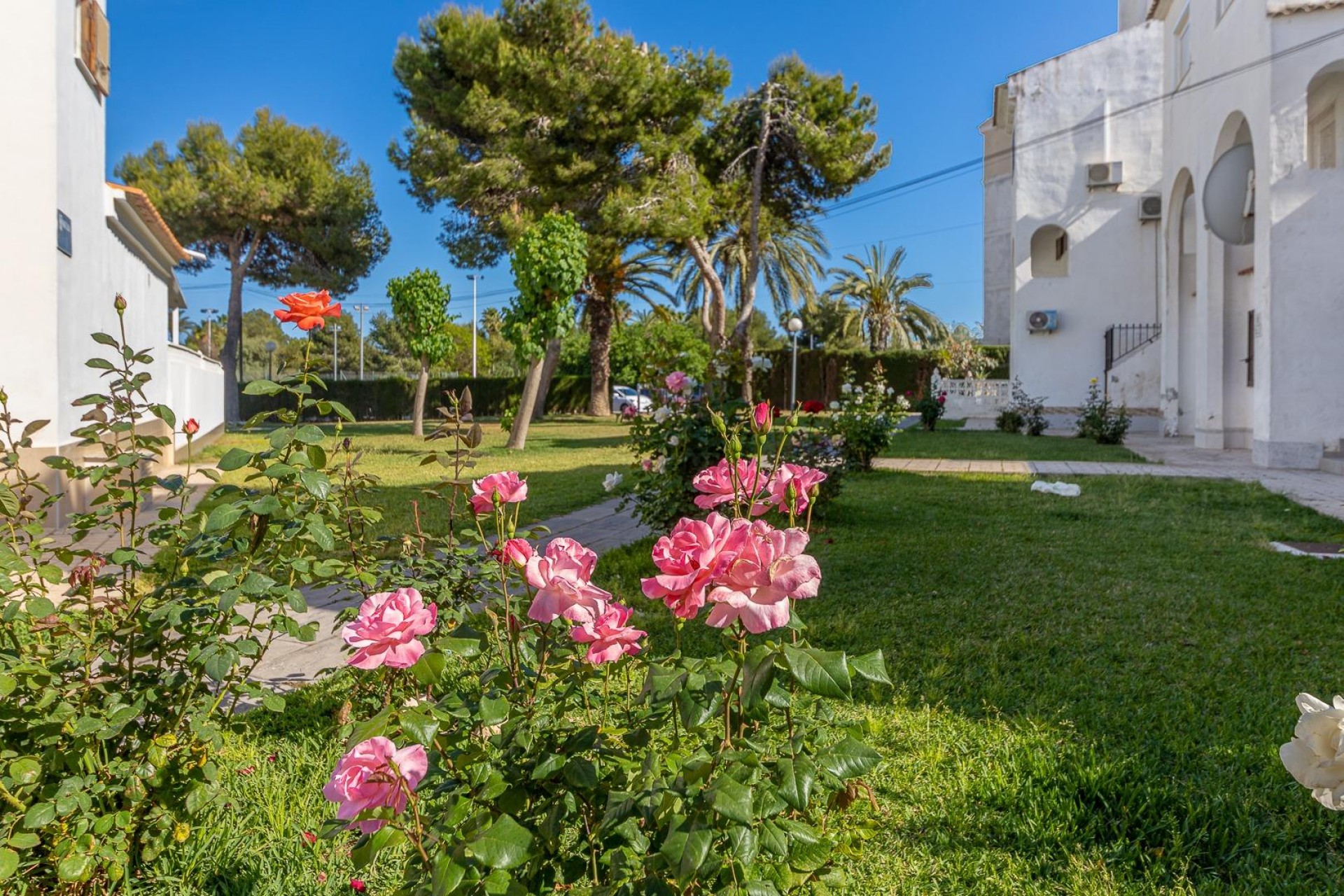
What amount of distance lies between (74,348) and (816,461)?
5.42m

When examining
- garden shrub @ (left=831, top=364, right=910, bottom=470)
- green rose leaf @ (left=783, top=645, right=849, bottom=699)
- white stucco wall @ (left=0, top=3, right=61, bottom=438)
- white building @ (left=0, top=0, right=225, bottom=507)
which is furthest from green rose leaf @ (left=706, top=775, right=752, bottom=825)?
garden shrub @ (left=831, top=364, right=910, bottom=470)

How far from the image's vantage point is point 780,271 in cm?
2802

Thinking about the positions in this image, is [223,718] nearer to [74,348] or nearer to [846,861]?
[846,861]

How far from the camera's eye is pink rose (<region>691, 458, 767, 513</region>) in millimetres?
1185

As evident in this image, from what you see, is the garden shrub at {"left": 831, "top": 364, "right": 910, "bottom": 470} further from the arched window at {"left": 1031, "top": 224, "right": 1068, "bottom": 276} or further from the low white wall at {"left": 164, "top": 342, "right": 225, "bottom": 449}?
the arched window at {"left": 1031, "top": 224, "right": 1068, "bottom": 276}

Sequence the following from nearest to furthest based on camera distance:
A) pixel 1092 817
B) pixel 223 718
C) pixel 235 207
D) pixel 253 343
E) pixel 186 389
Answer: pixel 223 718 < pixel 1092 817 < pixel 186 389 < pixel 235 207 < pixel 253 343

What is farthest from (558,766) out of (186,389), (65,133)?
(186,389)

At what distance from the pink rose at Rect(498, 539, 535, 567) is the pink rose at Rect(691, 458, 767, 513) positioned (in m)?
0.25

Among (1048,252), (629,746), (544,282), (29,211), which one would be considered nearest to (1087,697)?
(629,746)

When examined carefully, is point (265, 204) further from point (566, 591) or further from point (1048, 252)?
point (566, 591)

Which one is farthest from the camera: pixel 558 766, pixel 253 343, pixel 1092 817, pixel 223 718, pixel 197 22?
pixel 253 343

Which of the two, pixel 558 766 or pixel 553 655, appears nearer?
pixel 558 766

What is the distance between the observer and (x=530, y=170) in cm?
1673

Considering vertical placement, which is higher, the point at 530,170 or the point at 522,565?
the point at 530,170
